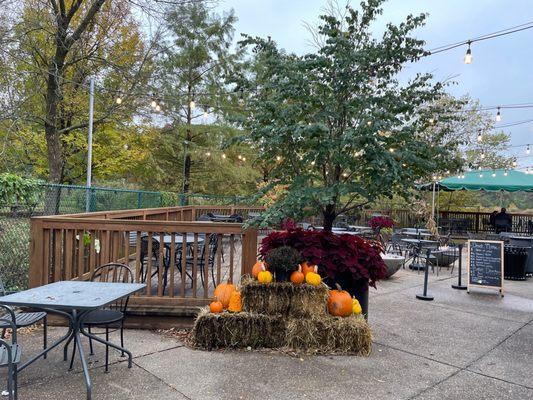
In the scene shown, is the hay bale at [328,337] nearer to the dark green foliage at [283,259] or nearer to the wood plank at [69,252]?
the dark green foliage at [283,259]

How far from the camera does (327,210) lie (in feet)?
14.4

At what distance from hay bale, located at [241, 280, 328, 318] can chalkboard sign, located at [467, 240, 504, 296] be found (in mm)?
3934

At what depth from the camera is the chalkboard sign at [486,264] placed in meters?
6.18

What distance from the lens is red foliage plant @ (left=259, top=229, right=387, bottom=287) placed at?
3.94 m

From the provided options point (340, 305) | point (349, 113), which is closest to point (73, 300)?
point (340, 305)

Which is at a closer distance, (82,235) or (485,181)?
(82,235)

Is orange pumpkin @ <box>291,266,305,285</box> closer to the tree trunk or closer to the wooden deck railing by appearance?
the wooden deck railing

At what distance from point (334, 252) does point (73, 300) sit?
248 cm

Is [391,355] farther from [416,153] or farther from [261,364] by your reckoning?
[416,153]

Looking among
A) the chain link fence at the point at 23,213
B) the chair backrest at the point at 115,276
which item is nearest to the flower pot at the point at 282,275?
the chain link fence at the point at 23,213

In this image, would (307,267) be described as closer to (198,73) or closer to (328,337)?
(328,337)

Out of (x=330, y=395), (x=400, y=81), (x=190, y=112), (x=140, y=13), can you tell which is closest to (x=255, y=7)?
(x=140, y=13)

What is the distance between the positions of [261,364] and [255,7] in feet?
32.9

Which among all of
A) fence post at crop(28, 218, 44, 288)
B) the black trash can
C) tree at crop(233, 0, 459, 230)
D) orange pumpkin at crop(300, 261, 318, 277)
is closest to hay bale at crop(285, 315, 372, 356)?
orange pumpkin at crop(300, 261, 318, 277)
